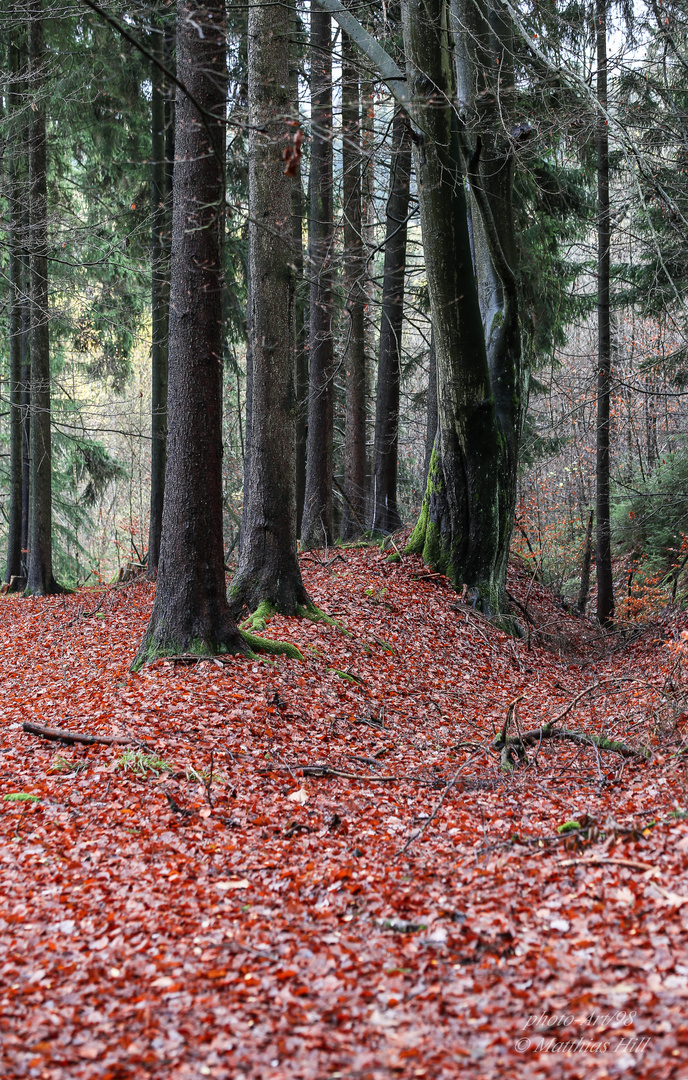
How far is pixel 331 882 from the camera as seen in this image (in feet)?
12.5

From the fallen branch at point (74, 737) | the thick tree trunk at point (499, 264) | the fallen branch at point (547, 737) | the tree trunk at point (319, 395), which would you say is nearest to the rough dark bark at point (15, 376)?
the tree trunk at point (319, 395)

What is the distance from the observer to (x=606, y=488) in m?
12.5

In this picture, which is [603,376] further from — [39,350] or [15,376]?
[15,376]

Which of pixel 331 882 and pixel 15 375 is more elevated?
pixel 15 375

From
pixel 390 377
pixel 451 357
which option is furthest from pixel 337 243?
pixel 390 377

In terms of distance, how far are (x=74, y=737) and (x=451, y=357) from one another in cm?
660

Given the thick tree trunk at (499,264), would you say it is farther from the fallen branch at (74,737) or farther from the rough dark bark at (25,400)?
the rough dark bark at (25,400)

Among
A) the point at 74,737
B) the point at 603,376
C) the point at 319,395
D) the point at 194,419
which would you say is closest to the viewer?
the point at 74,737

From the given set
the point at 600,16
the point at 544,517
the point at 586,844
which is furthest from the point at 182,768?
the point at 544,517

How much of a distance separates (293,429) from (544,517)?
16.4 meters

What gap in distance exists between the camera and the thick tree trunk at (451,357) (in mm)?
9031

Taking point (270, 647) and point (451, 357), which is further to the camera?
point (451, 357)

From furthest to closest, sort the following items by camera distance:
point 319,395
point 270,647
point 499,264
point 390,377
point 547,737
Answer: point 390,377, point 319,395, point 499,264, point 270,647, point 547,737

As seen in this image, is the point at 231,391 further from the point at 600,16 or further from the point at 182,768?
the point at 182,768
